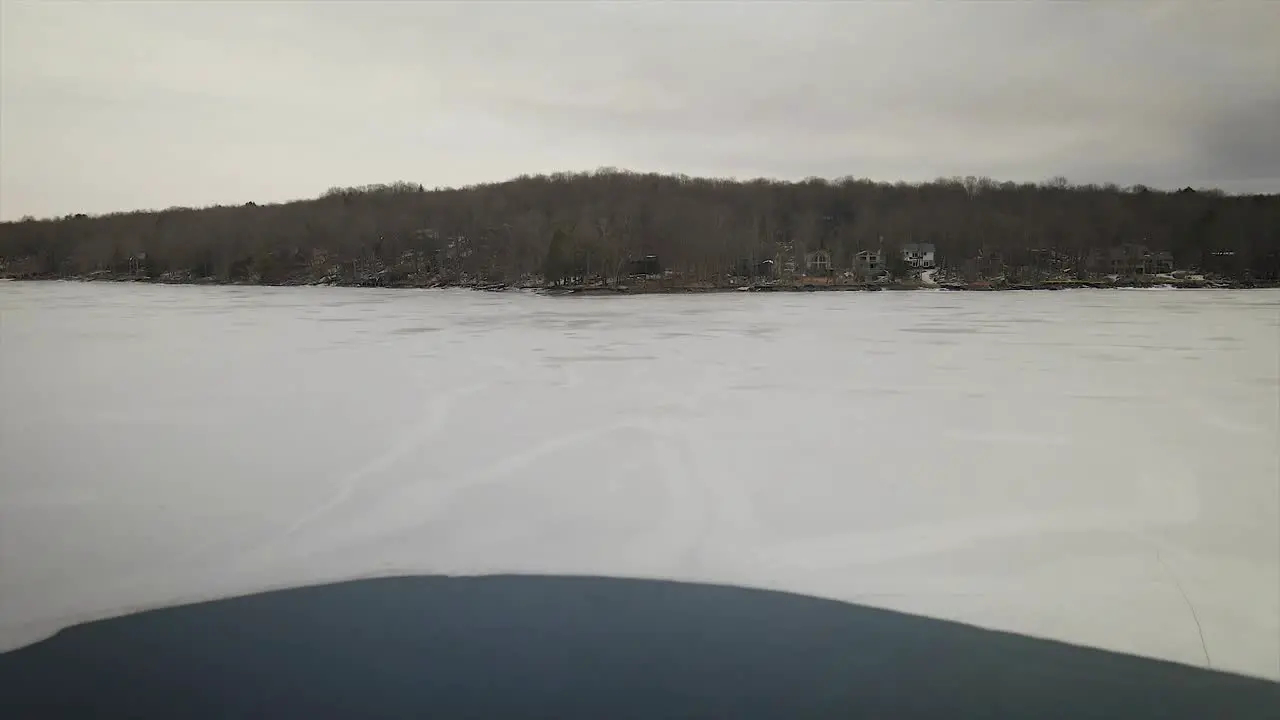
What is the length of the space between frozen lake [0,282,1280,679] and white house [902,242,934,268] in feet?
110

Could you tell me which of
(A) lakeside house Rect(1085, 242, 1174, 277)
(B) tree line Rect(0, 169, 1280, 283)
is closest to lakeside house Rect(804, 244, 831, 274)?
(B) tree line Rect(0, 169, 1280, 283)

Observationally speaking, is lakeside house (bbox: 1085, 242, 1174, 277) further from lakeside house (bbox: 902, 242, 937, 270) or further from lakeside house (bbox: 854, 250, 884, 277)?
lakeside house (bbox: 854, 250, 884, 277)

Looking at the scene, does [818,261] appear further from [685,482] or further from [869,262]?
[685,482]

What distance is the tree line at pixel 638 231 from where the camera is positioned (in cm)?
2820

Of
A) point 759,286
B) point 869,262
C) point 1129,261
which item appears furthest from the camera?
point 869,262

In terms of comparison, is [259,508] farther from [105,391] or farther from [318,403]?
[105,391]

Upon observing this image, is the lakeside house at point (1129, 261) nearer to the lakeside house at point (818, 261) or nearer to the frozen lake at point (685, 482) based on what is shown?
the lakeside house at point (818, 261)

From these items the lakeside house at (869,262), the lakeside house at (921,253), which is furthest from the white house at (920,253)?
the lakeside house at (869,262)

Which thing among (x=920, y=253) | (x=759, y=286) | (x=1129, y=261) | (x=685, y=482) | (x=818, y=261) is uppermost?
(x=920, y=253)

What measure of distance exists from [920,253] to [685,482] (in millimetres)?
40507

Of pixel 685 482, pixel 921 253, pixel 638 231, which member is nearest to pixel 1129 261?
pixel 921 253

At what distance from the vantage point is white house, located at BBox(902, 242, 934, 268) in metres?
41.1

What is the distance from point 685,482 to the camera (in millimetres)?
4309

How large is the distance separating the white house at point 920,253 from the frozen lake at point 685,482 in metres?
33.5
